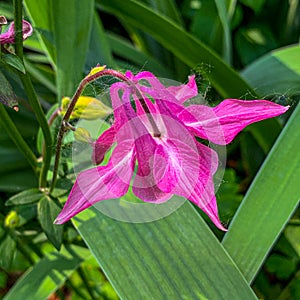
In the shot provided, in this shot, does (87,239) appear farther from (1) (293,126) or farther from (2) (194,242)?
(1) (293,126)

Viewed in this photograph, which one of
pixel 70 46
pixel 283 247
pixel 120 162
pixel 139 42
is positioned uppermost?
pixel 120 162

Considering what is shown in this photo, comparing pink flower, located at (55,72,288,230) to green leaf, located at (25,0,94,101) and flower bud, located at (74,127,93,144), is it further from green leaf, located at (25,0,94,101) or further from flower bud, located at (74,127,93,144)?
green leaf, located at (25,0,94,101)

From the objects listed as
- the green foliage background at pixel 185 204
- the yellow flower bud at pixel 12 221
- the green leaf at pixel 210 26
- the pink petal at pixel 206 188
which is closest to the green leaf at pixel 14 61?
the green foliage background at pixel 185 204

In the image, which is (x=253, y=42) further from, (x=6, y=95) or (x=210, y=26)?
(x=6, y=95)

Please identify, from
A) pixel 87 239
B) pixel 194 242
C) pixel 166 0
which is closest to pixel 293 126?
pixel 194 242

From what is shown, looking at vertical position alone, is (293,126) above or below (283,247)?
above

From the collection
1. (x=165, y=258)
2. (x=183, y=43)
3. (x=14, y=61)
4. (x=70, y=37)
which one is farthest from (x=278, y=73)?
(x=14, y=61)

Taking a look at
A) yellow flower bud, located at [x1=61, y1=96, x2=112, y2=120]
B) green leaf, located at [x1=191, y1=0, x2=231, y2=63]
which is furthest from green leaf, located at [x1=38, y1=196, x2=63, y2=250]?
green leaf, located at [x1=191, y1=0, x2=231, y2=63]
